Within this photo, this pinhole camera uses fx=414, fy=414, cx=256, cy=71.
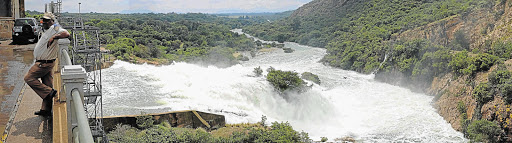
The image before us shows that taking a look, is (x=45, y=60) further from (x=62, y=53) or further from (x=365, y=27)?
(x=365, y=27)

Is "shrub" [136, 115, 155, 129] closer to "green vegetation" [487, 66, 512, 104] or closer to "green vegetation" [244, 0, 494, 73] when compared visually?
"green vegetation" [487, 66, 512, 104]

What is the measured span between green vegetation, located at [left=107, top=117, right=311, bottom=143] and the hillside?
26.9 ft

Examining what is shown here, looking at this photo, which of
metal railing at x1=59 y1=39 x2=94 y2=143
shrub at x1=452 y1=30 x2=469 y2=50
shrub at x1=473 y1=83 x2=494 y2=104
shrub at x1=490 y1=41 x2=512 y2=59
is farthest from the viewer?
shrub at x1=452 y1=30 x2=469 y2=50

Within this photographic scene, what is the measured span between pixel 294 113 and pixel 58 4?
10.9m

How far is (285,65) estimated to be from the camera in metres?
34.8

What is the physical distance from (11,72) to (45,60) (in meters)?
3.34

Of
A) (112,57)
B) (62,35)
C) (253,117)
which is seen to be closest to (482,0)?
(253,117)

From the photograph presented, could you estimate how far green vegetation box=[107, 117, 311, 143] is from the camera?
11.7 m

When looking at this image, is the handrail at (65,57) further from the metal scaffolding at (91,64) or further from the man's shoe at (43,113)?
the man's shoe at (43,113)

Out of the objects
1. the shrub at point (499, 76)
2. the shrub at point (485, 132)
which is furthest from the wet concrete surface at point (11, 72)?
the shrub at point (499, 76)

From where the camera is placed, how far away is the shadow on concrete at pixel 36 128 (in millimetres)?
4359

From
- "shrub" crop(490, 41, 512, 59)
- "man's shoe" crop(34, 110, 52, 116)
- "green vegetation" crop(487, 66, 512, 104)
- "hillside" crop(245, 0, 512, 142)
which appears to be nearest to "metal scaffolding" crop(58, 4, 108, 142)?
"man's shoe" crop(34, 110, 52, 116)

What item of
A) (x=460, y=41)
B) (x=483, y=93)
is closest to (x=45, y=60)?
(x=483, y=93)

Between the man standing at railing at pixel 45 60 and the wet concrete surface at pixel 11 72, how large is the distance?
53cm
